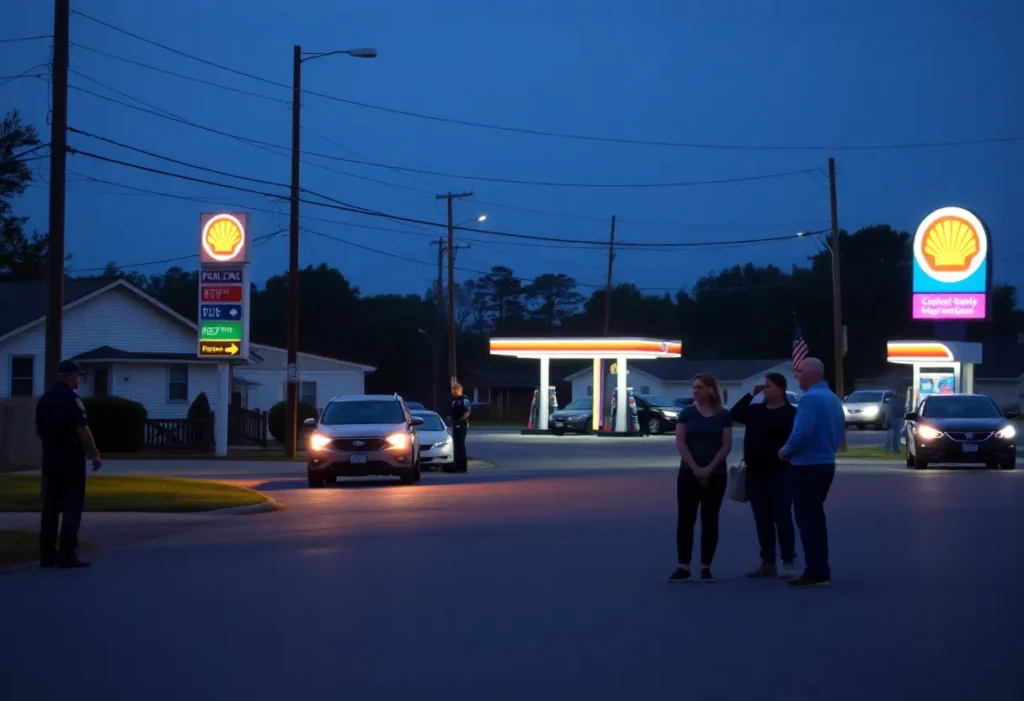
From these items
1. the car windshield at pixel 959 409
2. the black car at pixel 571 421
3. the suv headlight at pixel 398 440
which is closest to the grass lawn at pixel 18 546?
the suv headlight at pixel 398 440

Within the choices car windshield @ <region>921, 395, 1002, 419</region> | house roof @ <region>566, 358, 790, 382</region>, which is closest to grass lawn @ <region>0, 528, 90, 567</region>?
car windshield @ <region>921, 395, 1002, 419</region>

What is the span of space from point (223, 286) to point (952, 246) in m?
23.2

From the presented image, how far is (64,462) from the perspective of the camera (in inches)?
553

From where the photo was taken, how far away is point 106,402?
41.2 meters

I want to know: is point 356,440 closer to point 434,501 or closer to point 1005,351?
point 434,501

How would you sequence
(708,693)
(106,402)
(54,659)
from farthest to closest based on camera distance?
(106,402) < (54,659) < (708,693)

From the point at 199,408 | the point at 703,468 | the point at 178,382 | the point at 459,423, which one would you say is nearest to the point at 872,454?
the point at 459,423

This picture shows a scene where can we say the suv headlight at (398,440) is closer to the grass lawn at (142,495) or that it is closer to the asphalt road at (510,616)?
the grass lawn at (142,495)

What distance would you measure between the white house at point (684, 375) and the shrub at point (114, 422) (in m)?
56.3

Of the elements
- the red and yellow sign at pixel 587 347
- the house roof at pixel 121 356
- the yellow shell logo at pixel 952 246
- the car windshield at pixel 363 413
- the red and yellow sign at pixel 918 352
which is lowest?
the car windshield at pixel 363 413

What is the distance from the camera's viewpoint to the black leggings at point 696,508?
12.5 metres

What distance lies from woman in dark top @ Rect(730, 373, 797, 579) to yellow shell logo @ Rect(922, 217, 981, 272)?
34.9 m

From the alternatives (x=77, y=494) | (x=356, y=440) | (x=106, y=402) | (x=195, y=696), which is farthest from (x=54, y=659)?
(x=106, y=402)

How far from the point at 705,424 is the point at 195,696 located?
5.87 metres
